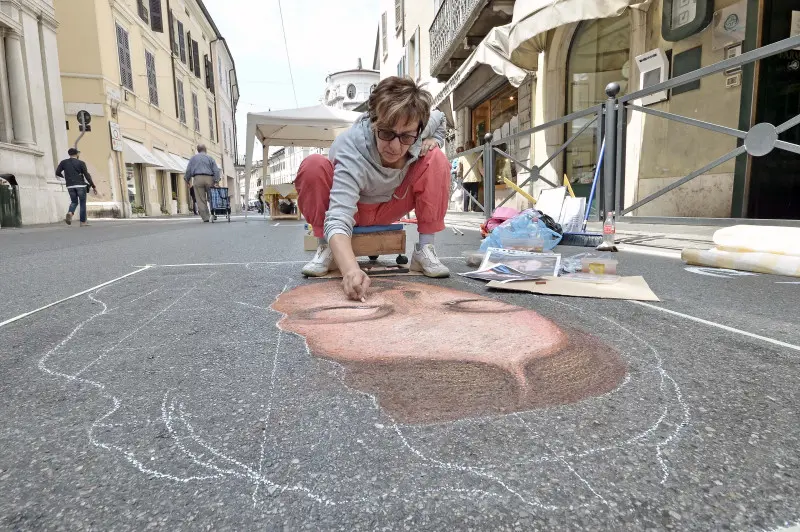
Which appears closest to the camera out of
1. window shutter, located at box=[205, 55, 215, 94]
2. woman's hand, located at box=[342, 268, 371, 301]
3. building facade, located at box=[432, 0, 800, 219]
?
woman's hand, located at box=[342, 268, 371, 301]

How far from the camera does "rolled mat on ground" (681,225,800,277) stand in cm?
202

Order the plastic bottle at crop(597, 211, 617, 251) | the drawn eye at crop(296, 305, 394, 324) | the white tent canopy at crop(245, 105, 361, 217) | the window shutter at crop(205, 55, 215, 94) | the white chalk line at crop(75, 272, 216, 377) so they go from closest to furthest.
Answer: the white chalk line at crop(75, 272, 216, 377), the drawn eye at crop(296, 305, 394, 324), the plastic bottle at crop(597, 211, 617, 251), the white tent canopy at crop(245, 105, 361, 217), the window shutter at crop(205, 55, 215, 94)

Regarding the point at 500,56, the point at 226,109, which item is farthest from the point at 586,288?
the point at 226,109

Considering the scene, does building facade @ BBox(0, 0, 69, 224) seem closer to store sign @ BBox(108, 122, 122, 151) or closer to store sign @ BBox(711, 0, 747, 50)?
store sign @ BBox(108, 122, 122, 151)

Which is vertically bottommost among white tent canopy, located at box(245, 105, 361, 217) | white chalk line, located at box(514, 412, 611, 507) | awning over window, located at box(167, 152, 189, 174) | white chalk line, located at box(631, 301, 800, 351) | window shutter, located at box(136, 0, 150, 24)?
A: white chalk line, located at box(514, 412, 611, 507)

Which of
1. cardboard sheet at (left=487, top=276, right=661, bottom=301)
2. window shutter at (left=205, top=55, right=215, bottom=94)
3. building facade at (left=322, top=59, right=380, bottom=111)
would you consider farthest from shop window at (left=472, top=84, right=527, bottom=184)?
building facade at (left=322, top=59, right=380, bottom=111)

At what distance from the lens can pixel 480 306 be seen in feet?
5.03

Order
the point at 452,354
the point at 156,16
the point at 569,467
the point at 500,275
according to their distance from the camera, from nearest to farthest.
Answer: the point at 569,467, the point at 452,354, the point at 500,275, the point at 156,16

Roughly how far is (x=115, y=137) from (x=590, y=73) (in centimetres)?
1167

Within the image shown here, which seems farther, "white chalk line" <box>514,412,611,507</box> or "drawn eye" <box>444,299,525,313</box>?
"drawn eye" <box>444,299,525,313</box>

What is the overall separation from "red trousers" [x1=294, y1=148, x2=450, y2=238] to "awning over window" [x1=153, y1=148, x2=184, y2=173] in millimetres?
14591

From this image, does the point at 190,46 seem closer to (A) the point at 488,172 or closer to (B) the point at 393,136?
(A) the point at 488,172

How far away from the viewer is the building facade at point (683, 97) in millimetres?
3945

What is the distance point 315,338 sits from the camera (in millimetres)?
1201
